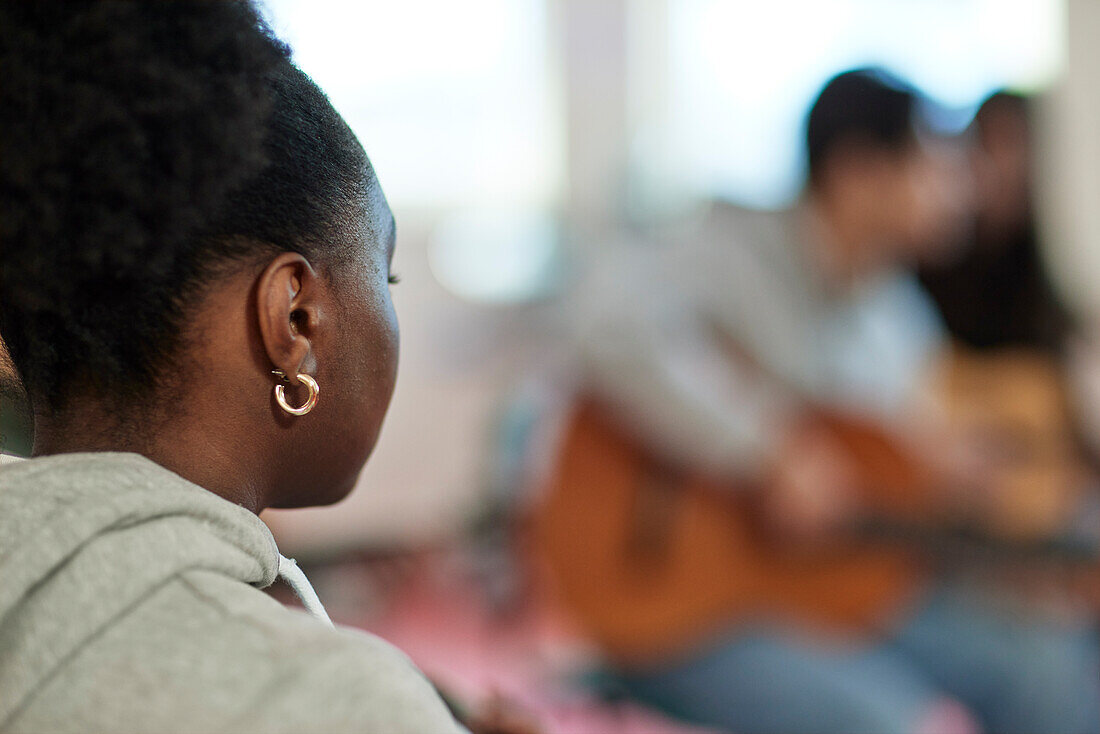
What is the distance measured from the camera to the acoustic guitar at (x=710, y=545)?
4.17 feet

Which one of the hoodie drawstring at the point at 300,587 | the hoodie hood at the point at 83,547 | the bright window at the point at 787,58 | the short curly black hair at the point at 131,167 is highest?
the bright window at the point at 787,58

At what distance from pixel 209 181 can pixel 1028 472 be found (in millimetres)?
1461

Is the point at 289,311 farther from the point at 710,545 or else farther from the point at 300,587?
the point at 710,545

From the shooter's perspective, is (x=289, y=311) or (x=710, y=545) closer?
(x=289, y=311)

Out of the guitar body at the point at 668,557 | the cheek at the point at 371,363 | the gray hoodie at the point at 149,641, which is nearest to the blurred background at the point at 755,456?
the guitar body at the point at 668,557

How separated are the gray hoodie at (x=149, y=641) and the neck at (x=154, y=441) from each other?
23 millimetres

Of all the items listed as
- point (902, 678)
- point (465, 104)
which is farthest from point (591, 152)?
point (902, 678)

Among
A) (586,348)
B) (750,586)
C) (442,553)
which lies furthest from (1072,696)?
(442,553)

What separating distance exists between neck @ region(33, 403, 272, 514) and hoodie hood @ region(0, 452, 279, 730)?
13mm

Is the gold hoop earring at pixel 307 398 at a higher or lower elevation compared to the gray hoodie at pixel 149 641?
higher

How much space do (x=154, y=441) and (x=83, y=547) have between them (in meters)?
0.05

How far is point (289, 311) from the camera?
34 centimetres

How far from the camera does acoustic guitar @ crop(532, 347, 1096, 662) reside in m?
1.27

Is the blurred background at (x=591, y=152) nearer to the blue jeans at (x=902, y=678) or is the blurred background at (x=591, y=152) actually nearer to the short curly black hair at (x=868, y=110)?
the short curly black hair at (x=868, y=110)
